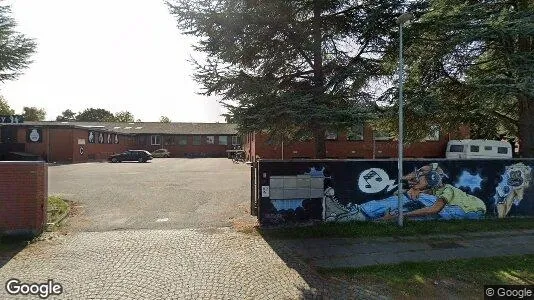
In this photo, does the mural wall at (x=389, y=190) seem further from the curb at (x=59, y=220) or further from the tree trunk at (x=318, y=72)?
the curb at (x=59, y=220)

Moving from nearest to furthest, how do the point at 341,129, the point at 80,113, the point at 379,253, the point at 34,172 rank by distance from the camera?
the point at 379,253 < the point at 34,172 < the point at 341,129 < the point at 80,113

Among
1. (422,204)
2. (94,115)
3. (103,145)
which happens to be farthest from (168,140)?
(94,115)

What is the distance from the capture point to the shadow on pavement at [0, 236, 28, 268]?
6943 mm

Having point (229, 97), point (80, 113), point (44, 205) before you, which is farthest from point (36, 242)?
point (80, 113)

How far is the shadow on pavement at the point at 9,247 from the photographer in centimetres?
694

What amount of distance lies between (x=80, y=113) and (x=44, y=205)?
110 m

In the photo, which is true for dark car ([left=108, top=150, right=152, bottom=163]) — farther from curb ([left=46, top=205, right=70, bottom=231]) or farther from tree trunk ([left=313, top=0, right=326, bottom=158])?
tree trunk ([left=313, top=0, right=326, bottom=158])

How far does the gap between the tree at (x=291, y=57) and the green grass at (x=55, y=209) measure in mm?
5952

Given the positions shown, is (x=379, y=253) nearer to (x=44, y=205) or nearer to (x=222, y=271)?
(x=222, y=271)

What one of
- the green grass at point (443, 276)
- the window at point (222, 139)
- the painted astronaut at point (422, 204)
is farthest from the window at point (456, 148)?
the window at point (222, 139)

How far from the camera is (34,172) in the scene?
8406 millimetres

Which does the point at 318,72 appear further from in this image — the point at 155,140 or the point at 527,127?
the point at 155,140

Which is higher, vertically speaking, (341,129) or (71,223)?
(341,129)

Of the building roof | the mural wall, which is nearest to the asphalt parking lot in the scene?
the mural wall
